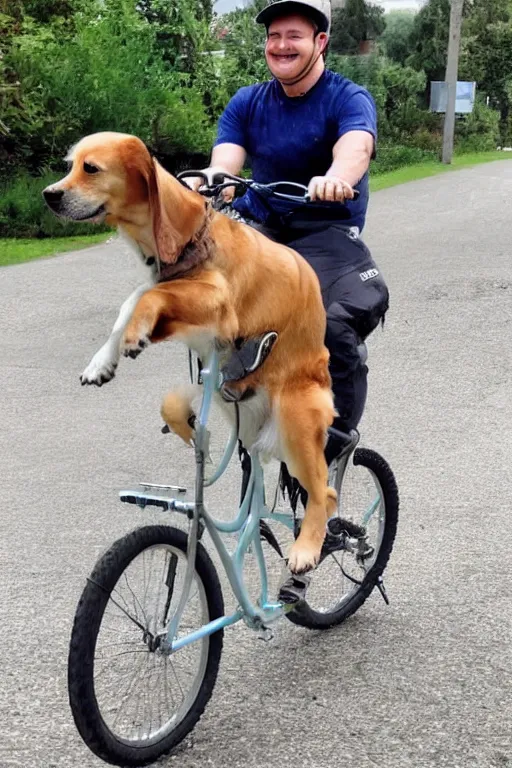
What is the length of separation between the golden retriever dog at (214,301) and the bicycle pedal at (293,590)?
8.3 inches

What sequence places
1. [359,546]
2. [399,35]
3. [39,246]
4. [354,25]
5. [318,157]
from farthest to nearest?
1. [399,35]
2. [354,25]
3. [39,246]
4. [359,546]
5. [318,157]

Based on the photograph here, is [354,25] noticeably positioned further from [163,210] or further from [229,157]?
[163,210]

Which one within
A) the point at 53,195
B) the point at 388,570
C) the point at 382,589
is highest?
the point at 53,195

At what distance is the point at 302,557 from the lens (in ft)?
11.0

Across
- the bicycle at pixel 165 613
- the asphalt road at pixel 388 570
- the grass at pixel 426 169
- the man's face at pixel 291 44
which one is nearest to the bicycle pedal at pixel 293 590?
the bicycle at pixel 165 613

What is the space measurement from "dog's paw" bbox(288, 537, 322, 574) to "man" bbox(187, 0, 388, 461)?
44 cm

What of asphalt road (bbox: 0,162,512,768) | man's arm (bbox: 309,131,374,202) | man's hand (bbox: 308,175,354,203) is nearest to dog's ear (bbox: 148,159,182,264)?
man's hand (bbox: 308,175,354,203)

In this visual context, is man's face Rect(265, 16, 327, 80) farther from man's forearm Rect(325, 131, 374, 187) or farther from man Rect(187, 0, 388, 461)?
man's forearm Rect(325, 131, 374, 187)

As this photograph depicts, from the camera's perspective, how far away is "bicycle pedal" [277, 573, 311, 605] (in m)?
3.58

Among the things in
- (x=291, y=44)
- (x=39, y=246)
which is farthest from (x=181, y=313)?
(x=39, y=246)

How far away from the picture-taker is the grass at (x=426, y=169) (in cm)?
2358

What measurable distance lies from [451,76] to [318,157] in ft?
89.6

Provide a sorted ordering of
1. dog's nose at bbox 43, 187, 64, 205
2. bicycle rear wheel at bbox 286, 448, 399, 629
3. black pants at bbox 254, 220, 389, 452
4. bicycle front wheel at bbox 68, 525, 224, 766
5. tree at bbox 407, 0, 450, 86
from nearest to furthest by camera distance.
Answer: dog's nose at bbox 43, 187, 64, 205 → bicycle front wheel at bbox 68, 525, 224, 766 → black pants at bbox 254, 220, 389, 452 → bicycle rear wheel at bbox 286, 448, 399, 629 → tree at bbox 407, 0, 450, 86

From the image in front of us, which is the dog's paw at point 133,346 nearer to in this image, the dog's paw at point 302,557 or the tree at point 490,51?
the dog's paw at point 302,557
